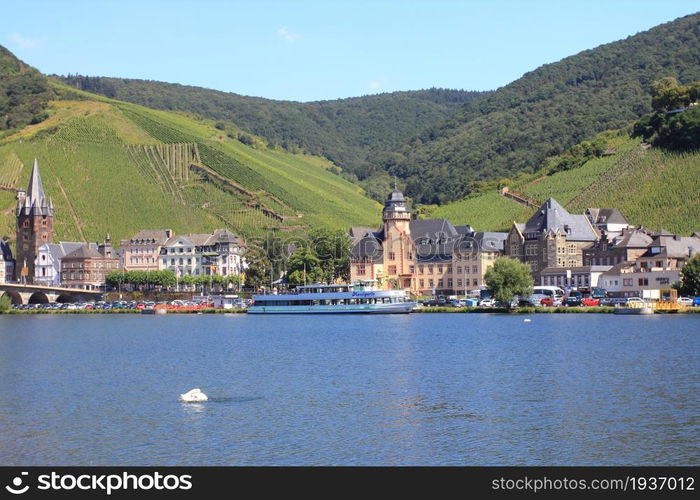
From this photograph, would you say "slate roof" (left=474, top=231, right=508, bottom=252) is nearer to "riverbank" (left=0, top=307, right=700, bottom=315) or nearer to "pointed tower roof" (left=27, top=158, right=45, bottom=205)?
"riverbank" (left=0, top=307, right=700, bottom=315)

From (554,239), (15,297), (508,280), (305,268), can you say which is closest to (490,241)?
(554,239)

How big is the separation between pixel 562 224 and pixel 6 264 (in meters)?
89.7

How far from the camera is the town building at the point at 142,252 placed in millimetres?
156875

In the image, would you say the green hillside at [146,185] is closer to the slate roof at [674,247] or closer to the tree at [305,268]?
the tree at [305,268]

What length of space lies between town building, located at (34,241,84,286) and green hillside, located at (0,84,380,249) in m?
6.11

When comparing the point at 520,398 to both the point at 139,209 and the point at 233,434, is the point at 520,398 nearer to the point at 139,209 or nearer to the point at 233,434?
the point at 233,434

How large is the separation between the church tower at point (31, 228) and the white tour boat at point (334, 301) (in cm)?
5543

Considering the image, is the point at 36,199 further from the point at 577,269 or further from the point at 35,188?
the point at 577,269

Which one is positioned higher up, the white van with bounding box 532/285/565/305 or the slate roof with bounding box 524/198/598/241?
the slate roof with bounding box 524/198/598/241

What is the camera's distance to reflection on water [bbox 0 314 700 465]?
29.5 metres

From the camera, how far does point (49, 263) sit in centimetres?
15825

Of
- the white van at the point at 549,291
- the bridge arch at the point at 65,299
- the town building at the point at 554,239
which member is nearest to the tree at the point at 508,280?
the white van at the point at 549,291

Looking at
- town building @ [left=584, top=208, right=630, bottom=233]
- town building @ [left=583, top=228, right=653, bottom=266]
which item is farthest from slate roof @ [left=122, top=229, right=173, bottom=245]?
town building @ [left=583, top=228, right=653, bottom=266]

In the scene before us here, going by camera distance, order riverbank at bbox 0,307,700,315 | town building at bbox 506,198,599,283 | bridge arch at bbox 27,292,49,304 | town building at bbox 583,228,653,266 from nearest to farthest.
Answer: riverbank at bbox 0,307,700,315, town building at bbox 583,228,653,266, town building at bbox 506,198,599,283, bridge arch at bbox 27,292,49,304
